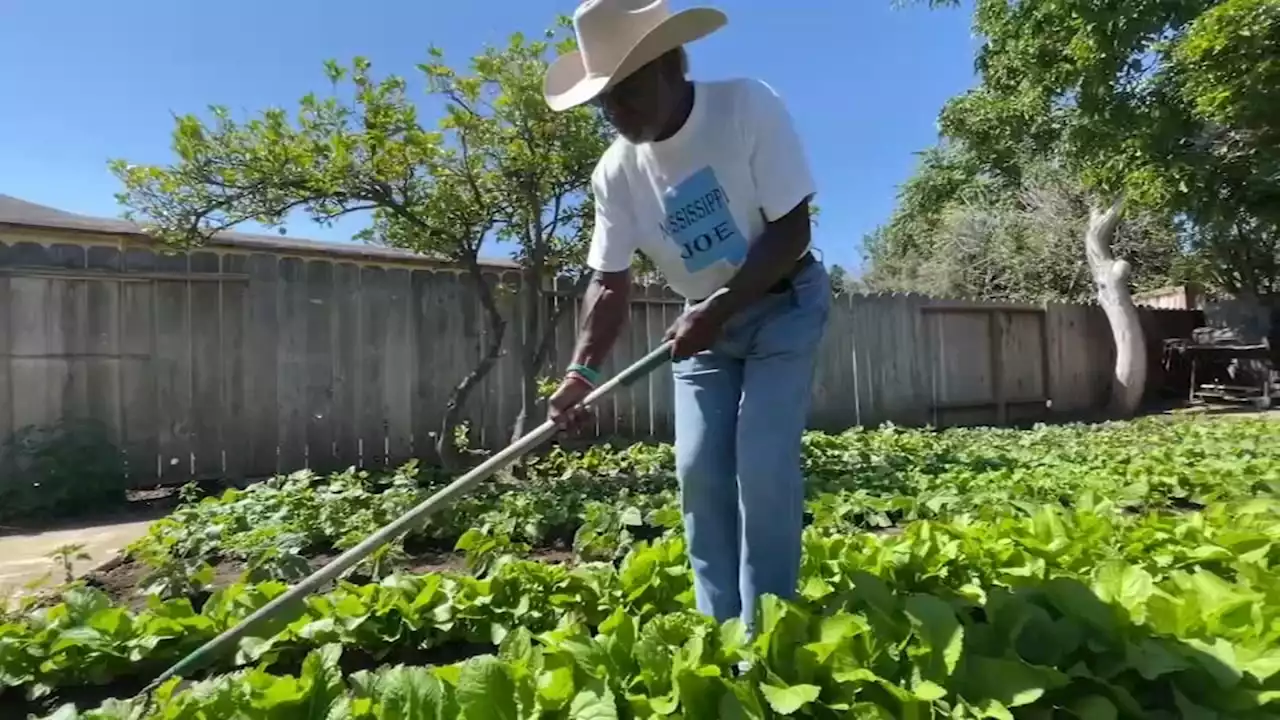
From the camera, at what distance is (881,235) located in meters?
27.5

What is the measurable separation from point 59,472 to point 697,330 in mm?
4909

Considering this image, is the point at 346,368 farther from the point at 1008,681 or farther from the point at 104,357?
the point at 1008,681

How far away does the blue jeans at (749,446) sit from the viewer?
2.05 metres

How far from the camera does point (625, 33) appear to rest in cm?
208

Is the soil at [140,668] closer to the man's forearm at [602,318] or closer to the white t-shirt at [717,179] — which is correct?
the man's forearm at [602,318]

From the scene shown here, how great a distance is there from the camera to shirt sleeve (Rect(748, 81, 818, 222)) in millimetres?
2043

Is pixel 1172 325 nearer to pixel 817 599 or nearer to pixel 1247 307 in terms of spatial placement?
pixel 1247 307

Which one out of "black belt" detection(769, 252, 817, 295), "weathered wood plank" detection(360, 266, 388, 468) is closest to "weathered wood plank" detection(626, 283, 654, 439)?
"weathered wood plank" detection(360, 266, 388, 468)

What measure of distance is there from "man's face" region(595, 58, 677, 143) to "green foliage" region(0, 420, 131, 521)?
4821 millimetres

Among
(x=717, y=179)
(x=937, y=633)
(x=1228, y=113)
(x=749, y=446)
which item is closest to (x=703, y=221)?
(x=717, y=179)

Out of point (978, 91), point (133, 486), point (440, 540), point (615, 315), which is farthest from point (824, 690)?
point (978, 91)

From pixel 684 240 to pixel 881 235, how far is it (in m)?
26.5

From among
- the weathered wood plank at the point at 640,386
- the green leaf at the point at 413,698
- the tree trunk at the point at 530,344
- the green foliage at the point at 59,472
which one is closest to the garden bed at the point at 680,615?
the green leaf at the point at 413,698

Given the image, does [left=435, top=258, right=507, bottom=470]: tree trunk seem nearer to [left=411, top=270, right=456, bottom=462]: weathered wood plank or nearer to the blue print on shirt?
[left=411, top=270, right=456, bottom=462]: weathered wood plank
